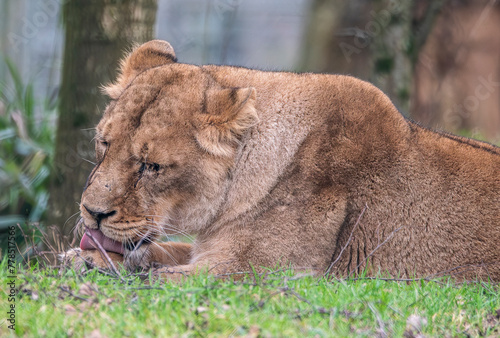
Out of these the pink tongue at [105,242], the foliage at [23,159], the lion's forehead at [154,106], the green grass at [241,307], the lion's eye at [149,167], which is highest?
the lion's forehead at [154,106]

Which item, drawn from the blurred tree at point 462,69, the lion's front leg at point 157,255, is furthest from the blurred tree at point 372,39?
the lion's front leg at point 157,255

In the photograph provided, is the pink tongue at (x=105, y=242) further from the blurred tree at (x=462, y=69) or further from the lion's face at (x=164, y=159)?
the blurred tree at (x=462, y=69)

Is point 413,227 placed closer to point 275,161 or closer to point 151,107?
point 275,161

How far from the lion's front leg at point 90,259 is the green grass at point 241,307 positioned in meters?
0.19

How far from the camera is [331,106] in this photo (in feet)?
13.7

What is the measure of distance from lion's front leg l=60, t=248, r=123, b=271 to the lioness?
0.05 feet

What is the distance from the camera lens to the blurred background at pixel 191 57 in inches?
243

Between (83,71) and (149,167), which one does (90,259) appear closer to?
(149,167)

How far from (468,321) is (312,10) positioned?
333 inches

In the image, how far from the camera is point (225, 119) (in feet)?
13.1

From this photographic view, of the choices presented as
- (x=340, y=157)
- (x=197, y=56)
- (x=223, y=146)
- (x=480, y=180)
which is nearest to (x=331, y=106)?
(x=340, y=157)

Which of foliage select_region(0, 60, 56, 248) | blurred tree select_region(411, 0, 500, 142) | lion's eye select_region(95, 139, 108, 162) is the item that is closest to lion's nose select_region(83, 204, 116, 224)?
lion's eye select_region(95, 139, 108, 162)

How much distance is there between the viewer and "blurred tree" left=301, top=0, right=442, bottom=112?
8.41 metres

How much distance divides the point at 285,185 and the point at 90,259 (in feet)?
4.44
